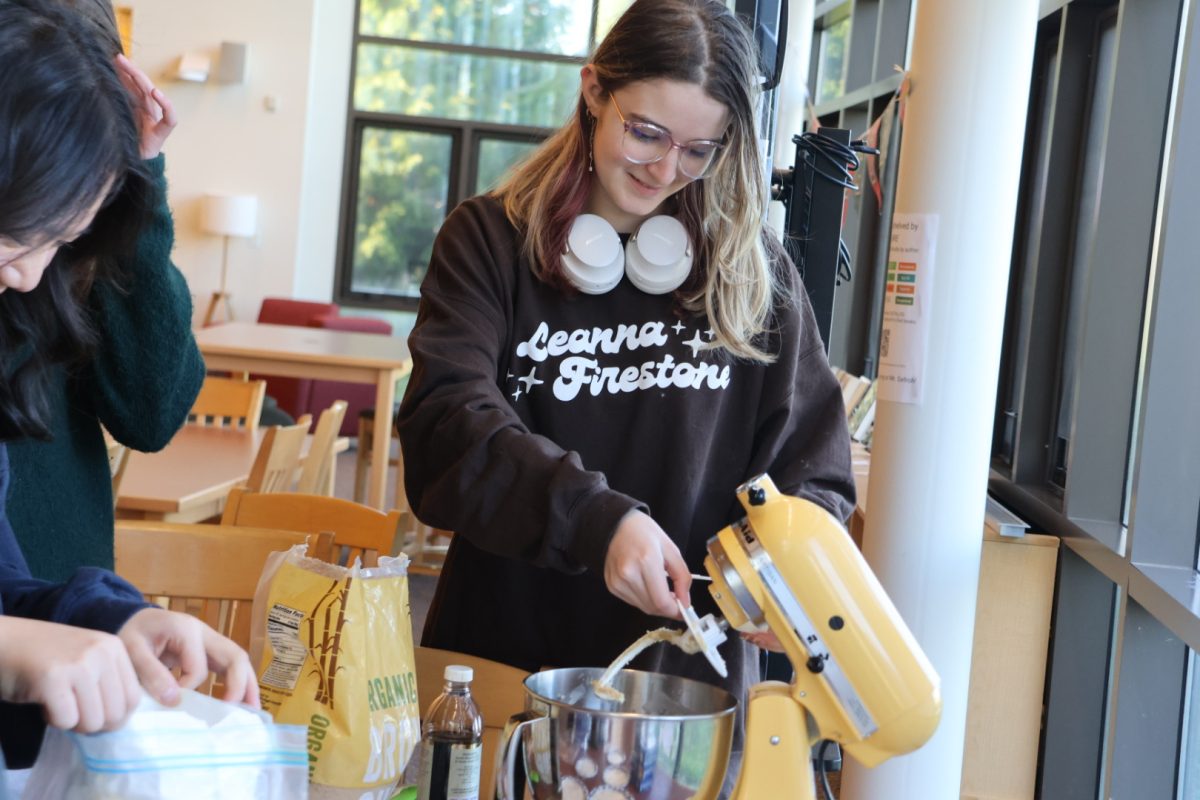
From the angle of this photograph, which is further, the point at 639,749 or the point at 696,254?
the point at 696,254

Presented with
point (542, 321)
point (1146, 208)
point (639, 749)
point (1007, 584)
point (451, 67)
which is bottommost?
point (1007, 584)

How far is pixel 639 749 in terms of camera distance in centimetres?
102

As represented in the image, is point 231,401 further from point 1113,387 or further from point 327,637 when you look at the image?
point 327,637

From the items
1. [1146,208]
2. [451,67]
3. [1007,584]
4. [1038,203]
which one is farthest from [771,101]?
[451,67]

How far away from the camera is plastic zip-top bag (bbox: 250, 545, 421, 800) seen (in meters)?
1.19

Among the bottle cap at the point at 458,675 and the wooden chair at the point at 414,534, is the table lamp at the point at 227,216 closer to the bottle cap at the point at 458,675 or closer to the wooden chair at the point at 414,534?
the wooden chair at the point at 414,534

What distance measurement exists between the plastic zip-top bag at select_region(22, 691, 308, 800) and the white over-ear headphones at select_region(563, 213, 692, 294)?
749 millimetres

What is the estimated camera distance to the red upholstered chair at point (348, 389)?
8.31 m

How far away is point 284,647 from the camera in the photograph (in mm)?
1220

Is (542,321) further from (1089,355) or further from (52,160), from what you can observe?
(1089,355)

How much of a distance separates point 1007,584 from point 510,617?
5.96ft

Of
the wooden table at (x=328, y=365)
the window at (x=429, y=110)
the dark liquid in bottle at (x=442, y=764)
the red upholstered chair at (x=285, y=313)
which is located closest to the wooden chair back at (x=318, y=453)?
the wooden table at (x=328, y=365)

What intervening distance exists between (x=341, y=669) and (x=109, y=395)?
1.89 ft

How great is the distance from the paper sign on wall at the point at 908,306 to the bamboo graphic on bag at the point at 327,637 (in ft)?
4.47
